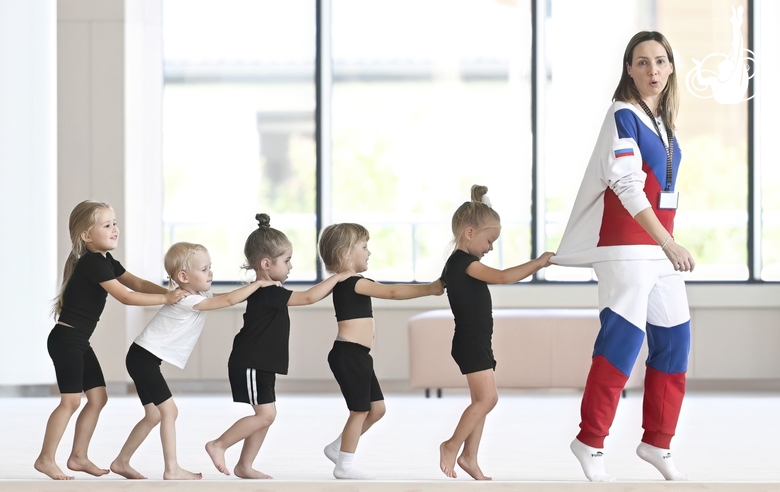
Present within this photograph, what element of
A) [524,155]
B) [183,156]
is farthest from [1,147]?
[524,155]

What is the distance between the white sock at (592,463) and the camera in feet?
9.88

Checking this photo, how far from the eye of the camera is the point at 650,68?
3.08 metres

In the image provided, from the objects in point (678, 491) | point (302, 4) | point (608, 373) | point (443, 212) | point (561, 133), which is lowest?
point (678, 491)

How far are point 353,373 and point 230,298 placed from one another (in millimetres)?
494

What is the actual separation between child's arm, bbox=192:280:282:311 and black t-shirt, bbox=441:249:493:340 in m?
0.63

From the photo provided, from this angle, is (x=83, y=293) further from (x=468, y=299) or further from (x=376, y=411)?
(x=468, y=299)

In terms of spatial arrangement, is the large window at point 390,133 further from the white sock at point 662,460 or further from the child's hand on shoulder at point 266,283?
the white sock at point 662,460

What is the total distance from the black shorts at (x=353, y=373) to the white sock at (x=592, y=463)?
74cm

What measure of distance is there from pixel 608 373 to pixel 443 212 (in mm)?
4867

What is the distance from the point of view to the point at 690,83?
7547 millimetres

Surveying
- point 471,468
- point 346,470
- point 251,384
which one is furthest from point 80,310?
point 471,468

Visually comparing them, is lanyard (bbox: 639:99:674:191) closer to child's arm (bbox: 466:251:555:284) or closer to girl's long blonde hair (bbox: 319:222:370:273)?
child's arm (bbox: 466:251:555:284)

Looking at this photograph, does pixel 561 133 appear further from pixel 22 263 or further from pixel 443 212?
pixel 22 263

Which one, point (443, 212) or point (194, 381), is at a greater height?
point (443, 212)
